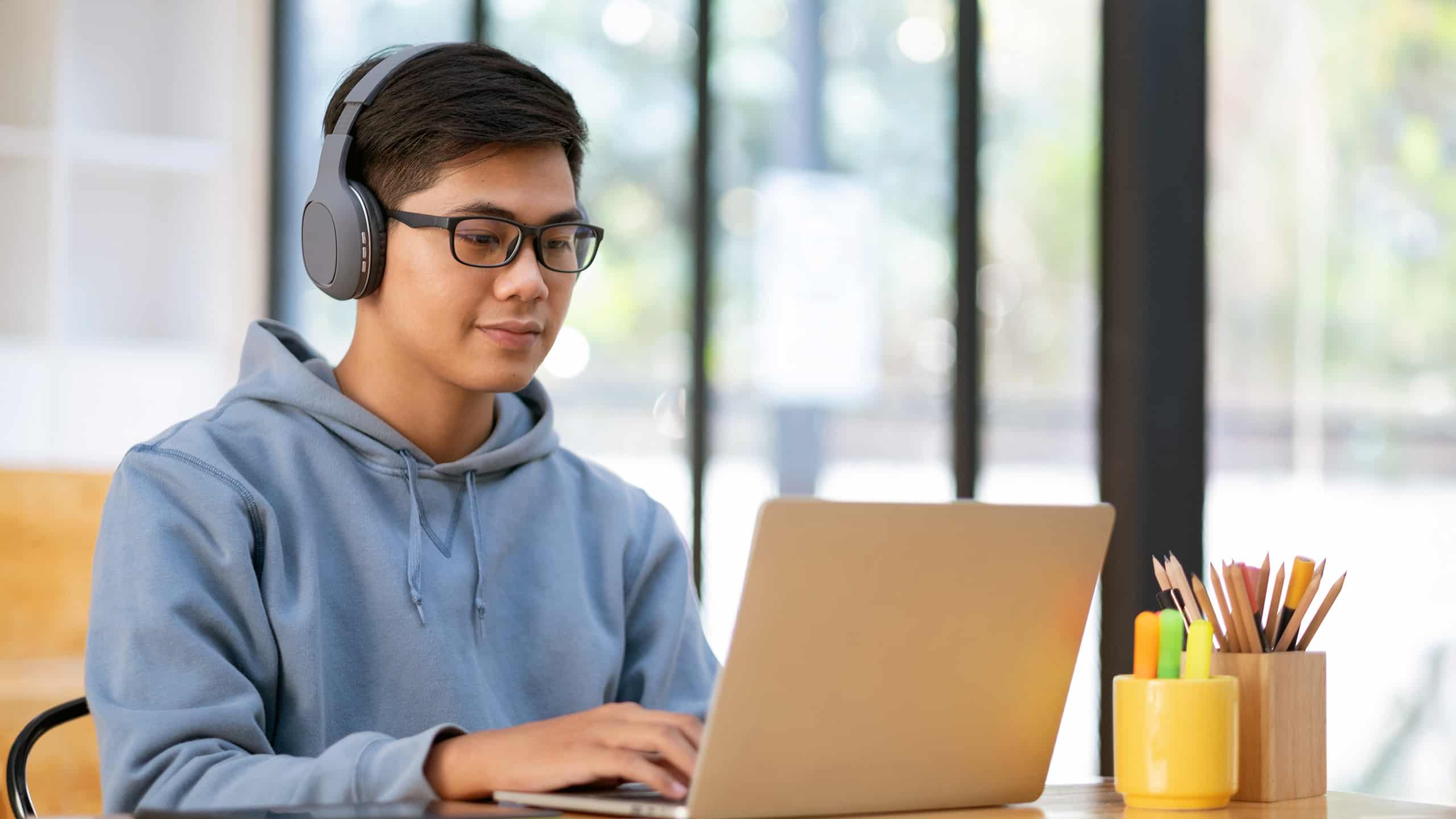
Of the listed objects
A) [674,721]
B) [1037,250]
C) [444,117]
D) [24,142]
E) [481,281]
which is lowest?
[674,721]

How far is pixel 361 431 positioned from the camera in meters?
1.42

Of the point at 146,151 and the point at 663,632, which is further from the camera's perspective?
the point at 146,151

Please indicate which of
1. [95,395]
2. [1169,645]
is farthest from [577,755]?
[95,395]

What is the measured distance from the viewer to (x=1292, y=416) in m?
3.70

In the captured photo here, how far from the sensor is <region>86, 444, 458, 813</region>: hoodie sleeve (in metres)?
1.03

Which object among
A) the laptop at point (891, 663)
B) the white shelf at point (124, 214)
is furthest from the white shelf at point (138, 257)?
the laptop at point (891, 663)

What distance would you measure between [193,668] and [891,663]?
52cm

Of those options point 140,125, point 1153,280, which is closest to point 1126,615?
point 1153,280

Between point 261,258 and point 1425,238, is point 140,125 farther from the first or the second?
point 1425,238

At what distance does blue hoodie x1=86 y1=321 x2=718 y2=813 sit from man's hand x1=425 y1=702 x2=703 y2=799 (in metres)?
0.03

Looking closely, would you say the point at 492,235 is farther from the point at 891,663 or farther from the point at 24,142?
the point at 24,142

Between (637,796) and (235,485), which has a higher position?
(235,485)

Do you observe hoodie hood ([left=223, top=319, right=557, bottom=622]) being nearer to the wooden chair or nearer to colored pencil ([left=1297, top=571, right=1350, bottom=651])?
the wooden chair

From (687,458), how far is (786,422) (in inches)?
13.4
